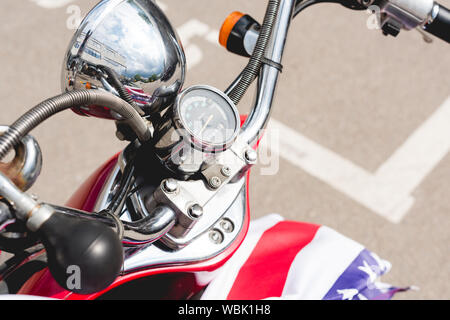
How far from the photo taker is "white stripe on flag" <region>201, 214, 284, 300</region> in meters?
1.01

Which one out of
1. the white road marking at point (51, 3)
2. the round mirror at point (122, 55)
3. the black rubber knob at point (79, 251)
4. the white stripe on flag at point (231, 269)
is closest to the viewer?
the black rubber knob at point (79, 251)

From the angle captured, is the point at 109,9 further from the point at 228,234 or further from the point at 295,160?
the point at 295,160

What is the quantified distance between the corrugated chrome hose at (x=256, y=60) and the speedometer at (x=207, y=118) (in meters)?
0.10

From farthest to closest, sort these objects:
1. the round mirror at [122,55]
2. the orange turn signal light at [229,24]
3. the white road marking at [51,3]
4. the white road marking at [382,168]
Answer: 1. the white road marking at [51,3]
2. the white road marking at [382,168]
3. the orange turn signal light at [229,24]
4. the round mirror at [122,55]

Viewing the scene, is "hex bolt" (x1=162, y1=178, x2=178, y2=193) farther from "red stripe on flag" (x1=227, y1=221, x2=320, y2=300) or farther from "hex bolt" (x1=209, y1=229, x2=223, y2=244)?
"red stripe on flag" (x1=227, y1=221, x2=320, y2=300)

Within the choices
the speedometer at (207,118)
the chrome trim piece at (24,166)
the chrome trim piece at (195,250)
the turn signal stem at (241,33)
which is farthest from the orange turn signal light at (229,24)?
the chrome trim piece at (24,166)

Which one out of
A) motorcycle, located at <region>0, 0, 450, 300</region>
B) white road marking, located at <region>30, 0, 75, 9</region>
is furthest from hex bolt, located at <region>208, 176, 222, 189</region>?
white road marking, located at <region>30, 0, 75, 9</region>

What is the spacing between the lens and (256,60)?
3.37 feet

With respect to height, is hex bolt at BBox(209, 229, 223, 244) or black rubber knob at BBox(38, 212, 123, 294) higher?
black rubber knob at BBox(38, 212, 123, 294)

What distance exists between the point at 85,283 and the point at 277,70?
25.2 inches

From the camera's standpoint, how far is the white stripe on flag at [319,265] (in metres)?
1.02

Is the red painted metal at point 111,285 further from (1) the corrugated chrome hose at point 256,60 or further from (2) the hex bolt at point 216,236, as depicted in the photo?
(1) the corrugated chrome hose at point 256,60
